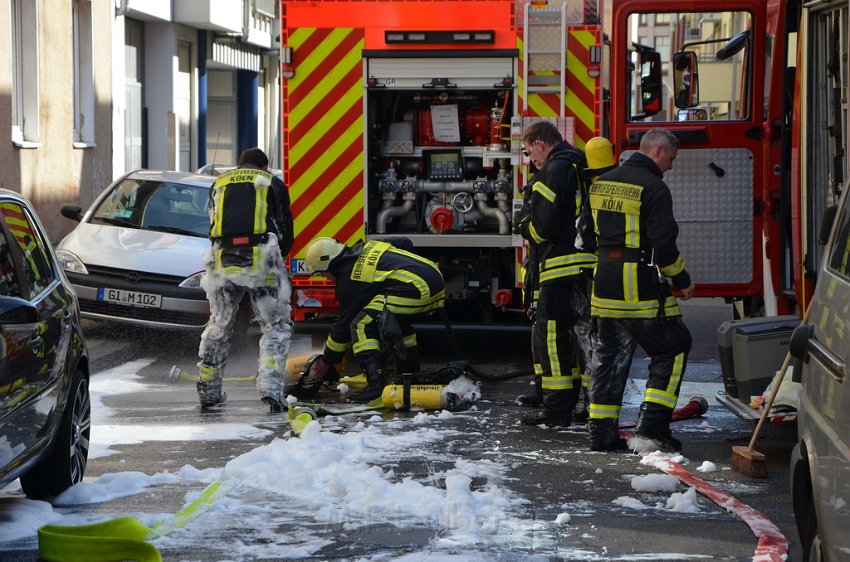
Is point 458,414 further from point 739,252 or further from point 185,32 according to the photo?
point 185,32

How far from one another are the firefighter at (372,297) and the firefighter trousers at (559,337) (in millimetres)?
1182

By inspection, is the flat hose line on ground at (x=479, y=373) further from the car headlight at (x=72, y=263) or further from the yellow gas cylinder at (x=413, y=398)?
the car headlight at (x=72, y=263)

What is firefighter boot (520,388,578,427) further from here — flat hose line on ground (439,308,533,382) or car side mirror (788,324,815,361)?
car side mirror (788,324,815,361)

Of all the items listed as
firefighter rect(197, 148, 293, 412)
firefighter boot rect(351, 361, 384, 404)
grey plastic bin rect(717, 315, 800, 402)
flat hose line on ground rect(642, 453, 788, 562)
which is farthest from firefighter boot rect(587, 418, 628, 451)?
firefighter rect(197, 148, 293, 412)

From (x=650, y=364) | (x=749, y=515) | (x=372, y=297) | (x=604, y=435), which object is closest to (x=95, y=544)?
(x=749, y=515)

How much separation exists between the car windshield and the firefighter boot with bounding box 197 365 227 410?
12.0ft

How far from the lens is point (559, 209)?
8.55 metres

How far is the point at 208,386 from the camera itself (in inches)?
362

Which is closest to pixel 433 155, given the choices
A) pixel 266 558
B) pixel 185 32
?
pixel 266 558

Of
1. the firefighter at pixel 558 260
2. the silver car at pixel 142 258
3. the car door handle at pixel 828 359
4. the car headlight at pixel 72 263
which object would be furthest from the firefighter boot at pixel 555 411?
the car headlight at pixel 72 263

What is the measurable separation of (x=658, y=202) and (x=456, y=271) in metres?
4.01

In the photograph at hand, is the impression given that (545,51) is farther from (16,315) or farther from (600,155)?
(16,315)

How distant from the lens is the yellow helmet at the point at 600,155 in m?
8.62

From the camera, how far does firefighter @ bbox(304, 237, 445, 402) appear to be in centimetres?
952
